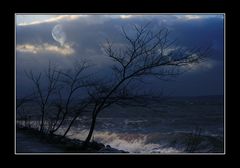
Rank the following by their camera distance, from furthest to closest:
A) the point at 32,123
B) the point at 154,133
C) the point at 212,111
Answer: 1. the point at 32,123
2. the point at 154,133
3. the point at 212,111

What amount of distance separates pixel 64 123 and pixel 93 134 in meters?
0.41

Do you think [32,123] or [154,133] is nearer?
[154,133]

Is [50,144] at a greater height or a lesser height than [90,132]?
lesser

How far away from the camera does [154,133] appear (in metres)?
4.59

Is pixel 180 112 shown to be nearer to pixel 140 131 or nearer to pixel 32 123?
pixel 140 131

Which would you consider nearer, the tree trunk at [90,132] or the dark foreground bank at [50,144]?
the dark foreground bank at [50,144]

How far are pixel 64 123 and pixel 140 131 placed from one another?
0.93 metres

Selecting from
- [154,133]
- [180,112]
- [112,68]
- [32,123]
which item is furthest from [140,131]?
[32,123]

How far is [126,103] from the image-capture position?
4.84 metres

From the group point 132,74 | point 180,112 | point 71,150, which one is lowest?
point 71,150

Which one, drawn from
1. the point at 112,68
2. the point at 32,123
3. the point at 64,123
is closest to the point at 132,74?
the point at 112,68

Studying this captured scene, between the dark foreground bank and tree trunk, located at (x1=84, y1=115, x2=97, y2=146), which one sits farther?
tree trunk, located at (x1=84, y1=115, x2=97, y2=146)

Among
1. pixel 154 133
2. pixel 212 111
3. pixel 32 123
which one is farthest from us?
pixel 32 123

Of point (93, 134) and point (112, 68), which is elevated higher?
point (112, 68)
